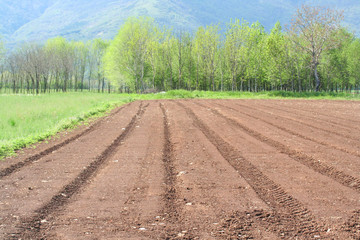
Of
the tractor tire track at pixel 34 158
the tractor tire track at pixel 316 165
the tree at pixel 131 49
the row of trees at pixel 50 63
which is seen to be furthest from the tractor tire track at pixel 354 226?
the row of trees at pixel 50 63

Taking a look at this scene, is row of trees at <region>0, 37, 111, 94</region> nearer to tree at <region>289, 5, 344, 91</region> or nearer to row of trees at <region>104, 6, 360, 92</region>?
row of trees at <region>104, 6, 360, 92</region>

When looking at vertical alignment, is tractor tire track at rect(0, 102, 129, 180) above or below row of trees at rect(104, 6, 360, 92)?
below

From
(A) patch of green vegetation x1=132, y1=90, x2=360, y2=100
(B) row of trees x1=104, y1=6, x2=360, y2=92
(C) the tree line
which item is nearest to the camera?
(A) patch of green vegetation x1=132, y1=90, x2=360, y2=100

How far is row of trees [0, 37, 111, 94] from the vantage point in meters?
65.5

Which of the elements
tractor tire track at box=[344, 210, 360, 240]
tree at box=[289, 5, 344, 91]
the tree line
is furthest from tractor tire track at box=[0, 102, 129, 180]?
tree at box=[289, 5, 344, 91]

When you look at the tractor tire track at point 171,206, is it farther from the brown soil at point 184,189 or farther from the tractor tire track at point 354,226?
the tractor tire track at point 354,226

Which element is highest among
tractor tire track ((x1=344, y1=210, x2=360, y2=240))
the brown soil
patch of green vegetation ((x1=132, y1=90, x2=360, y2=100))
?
patch of green vegetation ((x1=132, y1=90, x2=360, y2=100))

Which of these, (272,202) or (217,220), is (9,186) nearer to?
(217,220)

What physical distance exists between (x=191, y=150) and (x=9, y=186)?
16.2ft

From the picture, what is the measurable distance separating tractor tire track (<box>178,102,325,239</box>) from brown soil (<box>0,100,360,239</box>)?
16 millimetres

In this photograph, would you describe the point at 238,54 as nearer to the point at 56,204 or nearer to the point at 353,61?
the point at 353,61

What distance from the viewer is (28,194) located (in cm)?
561

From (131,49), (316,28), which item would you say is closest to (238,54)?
(316,28)

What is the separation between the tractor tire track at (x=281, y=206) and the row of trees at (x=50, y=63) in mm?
59594
